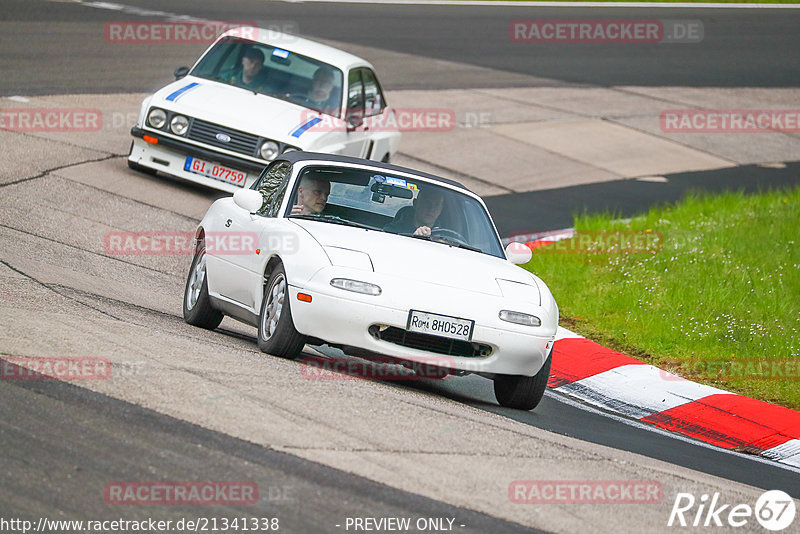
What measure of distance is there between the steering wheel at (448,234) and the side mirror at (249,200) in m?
1.27

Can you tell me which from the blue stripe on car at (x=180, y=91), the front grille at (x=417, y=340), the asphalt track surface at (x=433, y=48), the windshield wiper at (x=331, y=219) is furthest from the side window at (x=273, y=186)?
the asphalt track surface at (x=433, y=48)

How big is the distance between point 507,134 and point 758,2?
23714 millimetres

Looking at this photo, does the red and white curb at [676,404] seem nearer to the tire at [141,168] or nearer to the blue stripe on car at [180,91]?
the blue stripe on car at [180,91]

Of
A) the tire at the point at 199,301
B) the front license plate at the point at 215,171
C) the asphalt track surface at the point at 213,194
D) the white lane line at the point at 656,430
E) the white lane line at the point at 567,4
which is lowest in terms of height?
the white lane line at the point at 656,430

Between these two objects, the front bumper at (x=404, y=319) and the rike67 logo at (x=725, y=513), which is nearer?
the rike67 logo at (x=725, y=513)

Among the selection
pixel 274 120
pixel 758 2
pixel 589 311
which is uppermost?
pixel 758 2

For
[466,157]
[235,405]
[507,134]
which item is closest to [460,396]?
[235,405]

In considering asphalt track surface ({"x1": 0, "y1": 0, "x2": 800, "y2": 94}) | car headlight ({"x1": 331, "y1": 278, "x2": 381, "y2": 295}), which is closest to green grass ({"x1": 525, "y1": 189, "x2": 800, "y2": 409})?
car headlight ({"x1": 331, "y1": 278, "x2": 381, "y2": 295})

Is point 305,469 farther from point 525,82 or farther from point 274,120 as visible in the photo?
point 525,82

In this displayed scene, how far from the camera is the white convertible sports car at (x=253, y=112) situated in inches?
562

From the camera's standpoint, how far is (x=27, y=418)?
18.9ft

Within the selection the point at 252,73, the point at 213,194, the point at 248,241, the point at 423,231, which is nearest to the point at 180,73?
the point at 252,73

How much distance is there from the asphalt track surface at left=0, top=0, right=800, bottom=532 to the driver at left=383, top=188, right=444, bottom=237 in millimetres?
1084

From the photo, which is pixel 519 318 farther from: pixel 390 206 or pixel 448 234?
pixel 390 206
